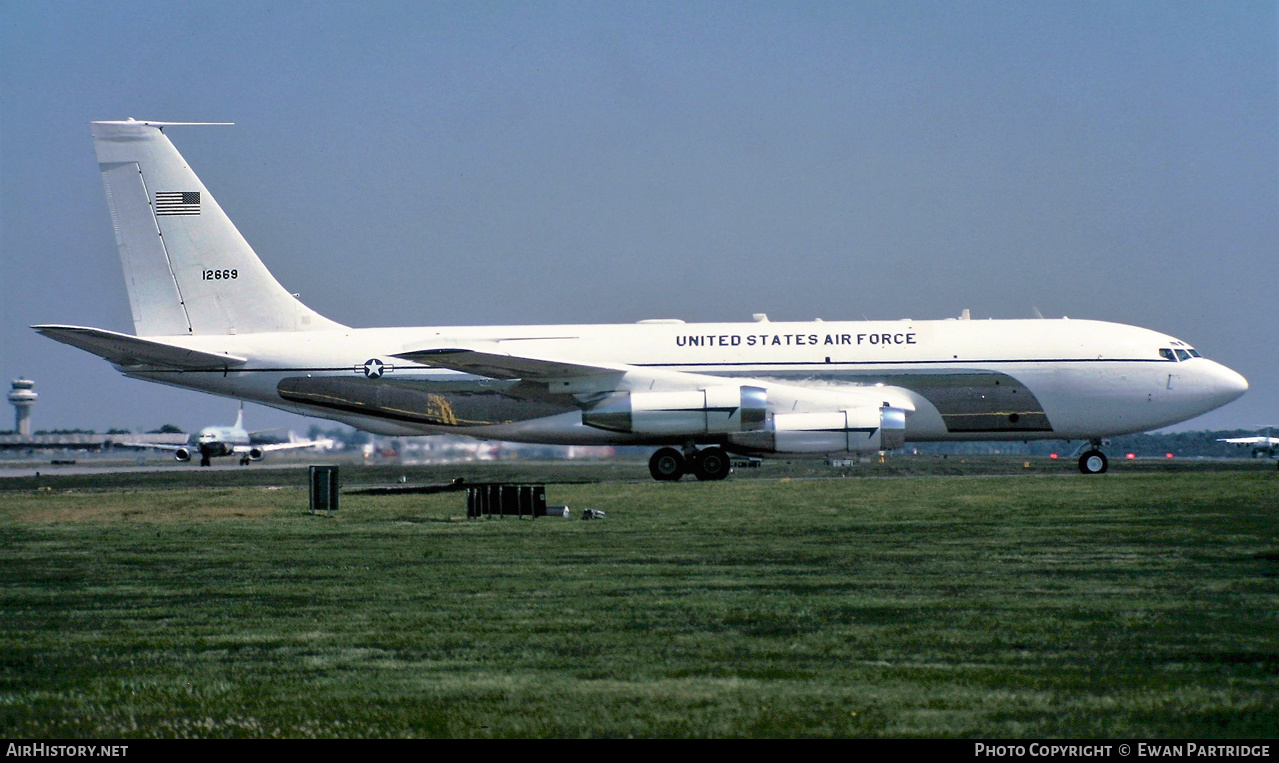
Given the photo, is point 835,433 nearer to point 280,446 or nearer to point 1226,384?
point 1226,384

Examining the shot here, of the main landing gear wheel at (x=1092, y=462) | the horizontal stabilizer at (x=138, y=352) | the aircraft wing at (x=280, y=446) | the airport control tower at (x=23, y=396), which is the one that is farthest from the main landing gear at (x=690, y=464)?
the airport control tower at (x=23, y=396)

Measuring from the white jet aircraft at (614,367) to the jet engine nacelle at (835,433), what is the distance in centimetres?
10

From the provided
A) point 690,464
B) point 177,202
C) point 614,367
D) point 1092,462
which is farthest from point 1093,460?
point 177,202

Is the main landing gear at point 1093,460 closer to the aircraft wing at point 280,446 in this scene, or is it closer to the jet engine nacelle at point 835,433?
the jet engine nacelle at point 835,433

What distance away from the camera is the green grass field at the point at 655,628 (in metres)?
7.82

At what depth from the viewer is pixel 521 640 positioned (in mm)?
10383

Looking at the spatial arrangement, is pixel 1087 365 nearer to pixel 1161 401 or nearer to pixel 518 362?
pixel 1161 401

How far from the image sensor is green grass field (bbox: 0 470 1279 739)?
7820 millimetres

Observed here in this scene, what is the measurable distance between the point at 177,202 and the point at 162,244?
134 centimetres

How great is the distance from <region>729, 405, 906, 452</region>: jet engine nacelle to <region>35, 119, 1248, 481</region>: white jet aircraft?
10cm

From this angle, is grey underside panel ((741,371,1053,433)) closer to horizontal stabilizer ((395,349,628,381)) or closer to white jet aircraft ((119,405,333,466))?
horizontal stabilizer ((395,349,628,381))

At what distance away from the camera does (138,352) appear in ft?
118

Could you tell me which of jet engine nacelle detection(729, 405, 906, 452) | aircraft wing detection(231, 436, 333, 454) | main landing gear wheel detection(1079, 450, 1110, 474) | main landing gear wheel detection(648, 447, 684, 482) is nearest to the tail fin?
main landing gear wheel detection(648, 447, 684, 482)
